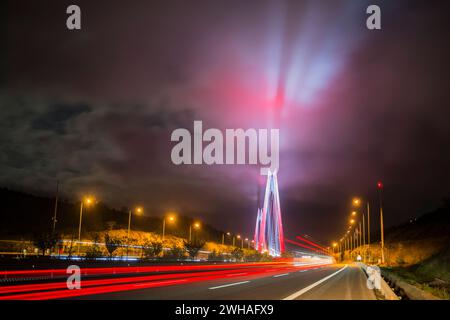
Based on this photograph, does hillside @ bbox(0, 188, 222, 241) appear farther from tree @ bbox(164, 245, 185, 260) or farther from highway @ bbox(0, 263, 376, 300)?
highway @ bbox(0, 263, 376, 300)

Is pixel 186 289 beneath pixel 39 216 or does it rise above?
beneath

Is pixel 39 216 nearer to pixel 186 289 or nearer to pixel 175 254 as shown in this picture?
pixel 175 254

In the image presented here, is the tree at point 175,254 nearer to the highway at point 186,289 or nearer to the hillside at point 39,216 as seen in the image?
the highway at point 186,289

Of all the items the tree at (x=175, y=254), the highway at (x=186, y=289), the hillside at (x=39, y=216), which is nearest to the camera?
the highway at (x=186, y=289)

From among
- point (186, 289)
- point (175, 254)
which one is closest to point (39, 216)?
point (175, 254)

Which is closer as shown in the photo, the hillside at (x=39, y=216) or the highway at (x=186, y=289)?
the highway at (x=186, y=289)

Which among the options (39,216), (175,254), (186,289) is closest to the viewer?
(186,289)

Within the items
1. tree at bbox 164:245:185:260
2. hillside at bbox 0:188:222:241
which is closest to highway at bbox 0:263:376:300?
tree at bbox 164:245:185:260

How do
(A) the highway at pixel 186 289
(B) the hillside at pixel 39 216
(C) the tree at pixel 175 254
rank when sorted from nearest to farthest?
(A) the highway at pixel 186 289
(C) the tree at pixel 175 254
(B) the hillside at pixel 39 216

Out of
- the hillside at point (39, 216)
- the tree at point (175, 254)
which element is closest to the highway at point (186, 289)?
the tree at point (175, 254)

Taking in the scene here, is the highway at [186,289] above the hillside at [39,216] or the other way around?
the other way around

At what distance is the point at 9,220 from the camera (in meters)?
166

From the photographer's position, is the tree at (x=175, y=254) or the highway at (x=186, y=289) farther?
the tree at (x=175, y=254)
